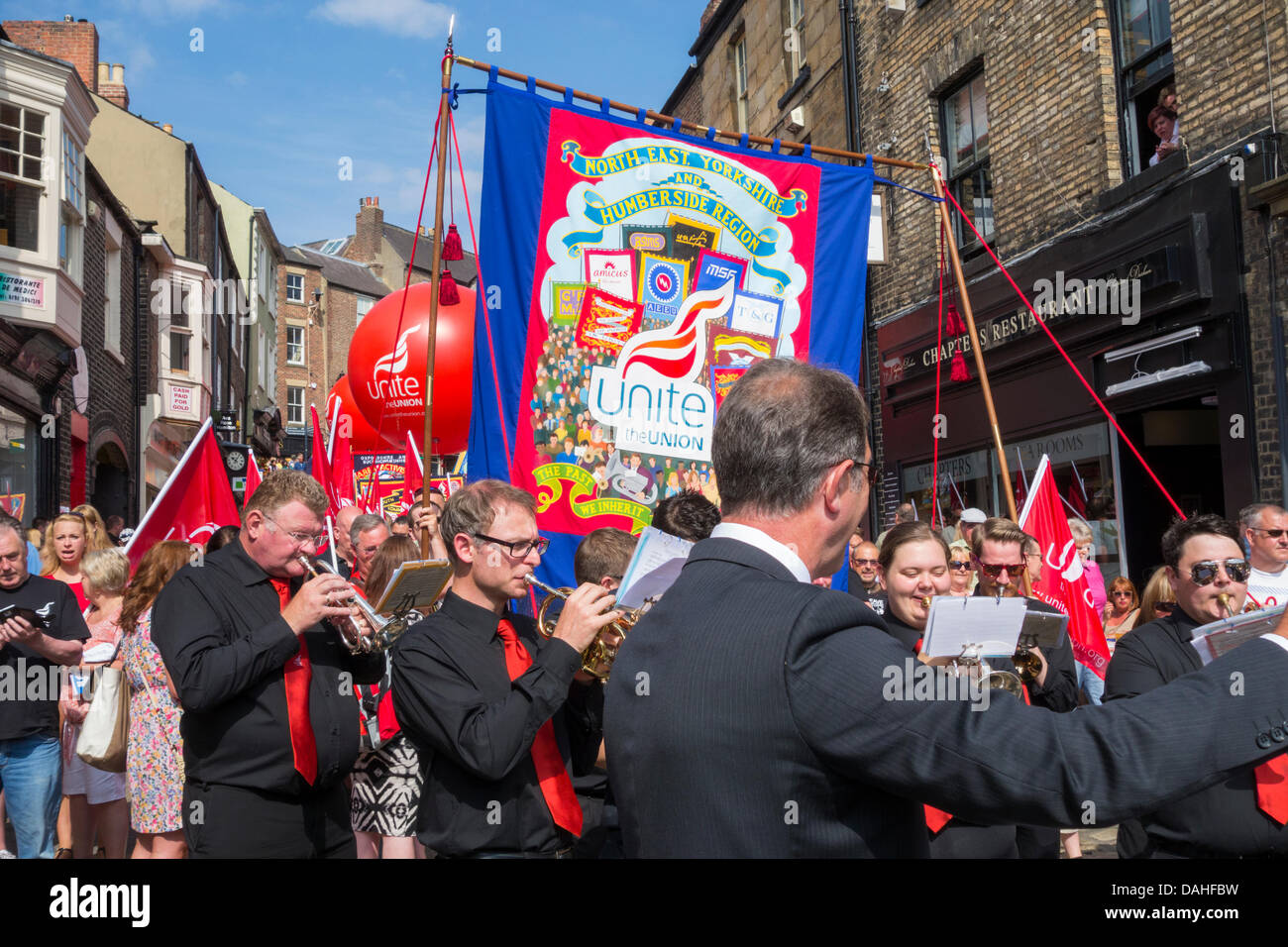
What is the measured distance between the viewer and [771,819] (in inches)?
63.1

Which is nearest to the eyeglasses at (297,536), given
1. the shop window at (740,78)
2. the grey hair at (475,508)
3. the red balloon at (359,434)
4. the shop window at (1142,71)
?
the grey hair at (475,508)

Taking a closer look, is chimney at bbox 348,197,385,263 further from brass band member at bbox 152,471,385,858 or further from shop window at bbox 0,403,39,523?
brass band member at bbox 152,471,385,858

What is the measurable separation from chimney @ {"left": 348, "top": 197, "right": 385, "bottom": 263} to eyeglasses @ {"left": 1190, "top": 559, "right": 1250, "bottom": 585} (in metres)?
57.5

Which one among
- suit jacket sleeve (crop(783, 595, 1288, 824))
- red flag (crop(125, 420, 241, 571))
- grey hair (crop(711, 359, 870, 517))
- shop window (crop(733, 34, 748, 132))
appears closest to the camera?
suit jacket sleeve (crop(783, 595, 1288, 824))

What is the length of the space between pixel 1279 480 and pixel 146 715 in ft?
26.4

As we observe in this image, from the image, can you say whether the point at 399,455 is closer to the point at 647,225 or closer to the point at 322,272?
the point at 647,225

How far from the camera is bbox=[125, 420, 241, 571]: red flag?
6512 millimetres

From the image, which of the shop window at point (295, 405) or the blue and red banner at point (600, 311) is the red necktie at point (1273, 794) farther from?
the shop window at point (295, 405)

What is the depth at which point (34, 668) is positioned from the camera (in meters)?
5.55

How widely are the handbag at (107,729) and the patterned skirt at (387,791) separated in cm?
164

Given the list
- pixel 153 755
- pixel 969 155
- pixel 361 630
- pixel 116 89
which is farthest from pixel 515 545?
pixel 116 89

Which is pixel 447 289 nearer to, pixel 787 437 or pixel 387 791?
pixel 387 791

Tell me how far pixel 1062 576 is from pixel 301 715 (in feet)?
16.5

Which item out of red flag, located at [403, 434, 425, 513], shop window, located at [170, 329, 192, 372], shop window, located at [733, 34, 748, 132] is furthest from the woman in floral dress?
shop window, located at [170, 329, 192, 372]
